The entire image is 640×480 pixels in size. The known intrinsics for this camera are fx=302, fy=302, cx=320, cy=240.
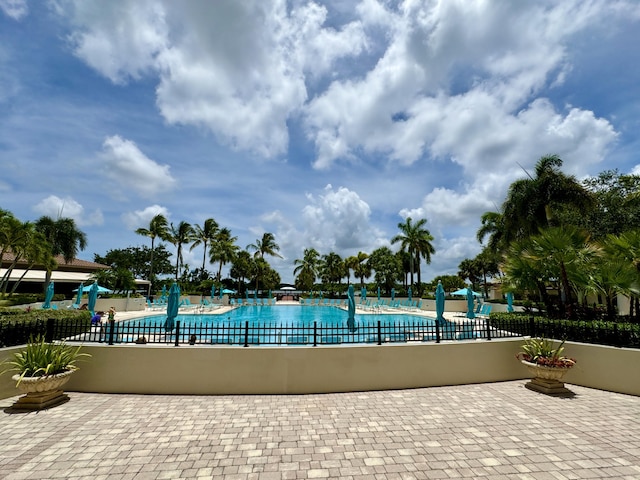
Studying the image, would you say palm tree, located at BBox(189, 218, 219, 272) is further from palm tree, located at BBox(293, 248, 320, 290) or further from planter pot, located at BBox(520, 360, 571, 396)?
planter pot, located at BBox(520, 360, 571, 396)

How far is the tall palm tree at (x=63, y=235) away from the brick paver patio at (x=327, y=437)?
37.2m

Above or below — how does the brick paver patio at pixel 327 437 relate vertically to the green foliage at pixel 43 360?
below

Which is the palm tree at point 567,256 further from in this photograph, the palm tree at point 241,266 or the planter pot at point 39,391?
the palm tree at point 241,266

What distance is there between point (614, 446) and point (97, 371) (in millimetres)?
10865

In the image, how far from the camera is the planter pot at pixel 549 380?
7.64 metres

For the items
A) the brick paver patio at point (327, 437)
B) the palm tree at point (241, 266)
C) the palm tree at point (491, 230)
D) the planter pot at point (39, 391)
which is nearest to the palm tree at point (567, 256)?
Result: the brick paver patio at point (327, 437)

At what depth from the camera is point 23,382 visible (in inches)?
247

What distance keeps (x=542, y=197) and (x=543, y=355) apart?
1685 centimetres

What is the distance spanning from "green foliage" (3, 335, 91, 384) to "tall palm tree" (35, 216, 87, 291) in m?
36.8

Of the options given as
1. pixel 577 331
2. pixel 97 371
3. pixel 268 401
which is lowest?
pixel 268 401

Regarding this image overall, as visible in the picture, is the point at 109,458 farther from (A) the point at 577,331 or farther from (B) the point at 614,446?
(A) the point at 577,331

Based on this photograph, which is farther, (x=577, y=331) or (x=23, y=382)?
(x=577, y=331)

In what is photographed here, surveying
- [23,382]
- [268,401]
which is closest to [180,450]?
[268,401]

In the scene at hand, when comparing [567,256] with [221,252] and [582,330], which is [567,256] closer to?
[582,330]
